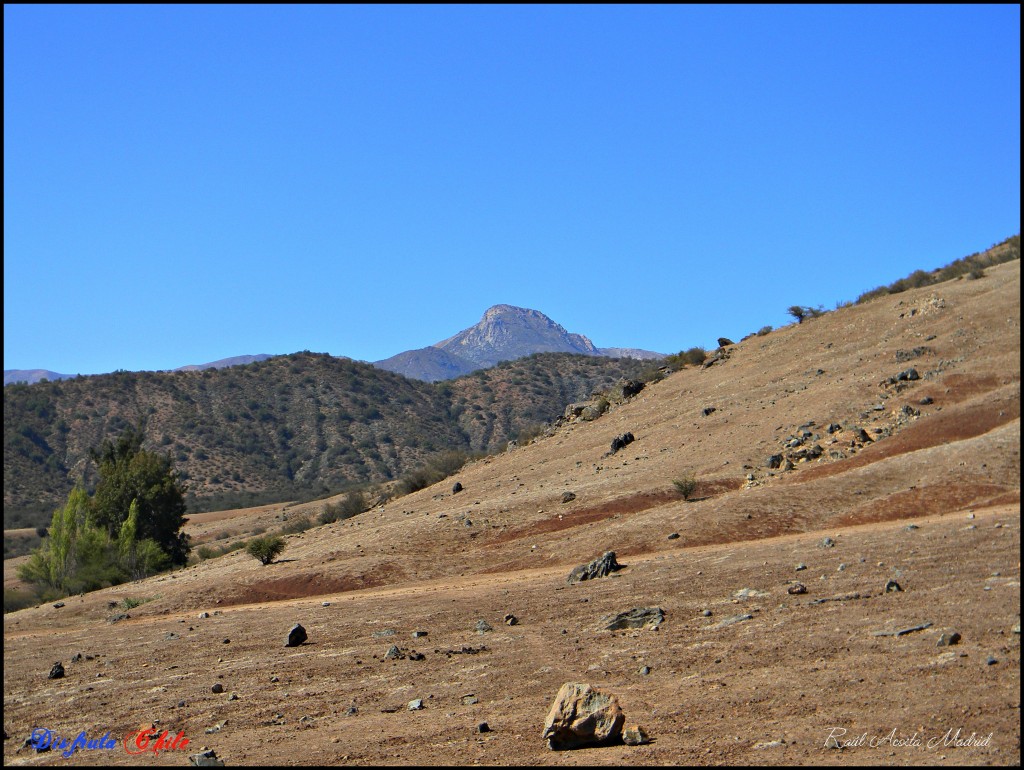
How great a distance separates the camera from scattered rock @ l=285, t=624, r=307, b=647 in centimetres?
1883

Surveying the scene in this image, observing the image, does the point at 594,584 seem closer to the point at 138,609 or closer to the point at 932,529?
the point at 932,529

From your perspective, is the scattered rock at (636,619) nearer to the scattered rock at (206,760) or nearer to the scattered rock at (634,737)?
the scattered rock at (634,737)

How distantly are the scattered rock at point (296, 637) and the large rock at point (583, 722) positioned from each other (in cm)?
927

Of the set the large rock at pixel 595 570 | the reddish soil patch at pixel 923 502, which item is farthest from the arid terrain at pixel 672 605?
the large rock at pixel 595 570

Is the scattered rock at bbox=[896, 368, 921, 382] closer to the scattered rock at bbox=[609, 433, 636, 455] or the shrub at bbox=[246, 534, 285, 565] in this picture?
the scattered rock at bbox=[609, 433, 636, 455]

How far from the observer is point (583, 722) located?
34.5 ft

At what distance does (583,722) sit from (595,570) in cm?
1203

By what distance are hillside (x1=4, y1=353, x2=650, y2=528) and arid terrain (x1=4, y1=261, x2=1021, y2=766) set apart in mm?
50270

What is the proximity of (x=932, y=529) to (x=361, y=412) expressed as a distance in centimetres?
10035

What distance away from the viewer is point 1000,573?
553 inches

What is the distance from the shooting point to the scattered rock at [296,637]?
18.8 m

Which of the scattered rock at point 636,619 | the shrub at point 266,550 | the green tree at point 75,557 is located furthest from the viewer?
the green tree at point 75,557

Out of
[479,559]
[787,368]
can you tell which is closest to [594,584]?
[479,559]

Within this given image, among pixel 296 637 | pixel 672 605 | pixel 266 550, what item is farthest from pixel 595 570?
pixel 266 550
